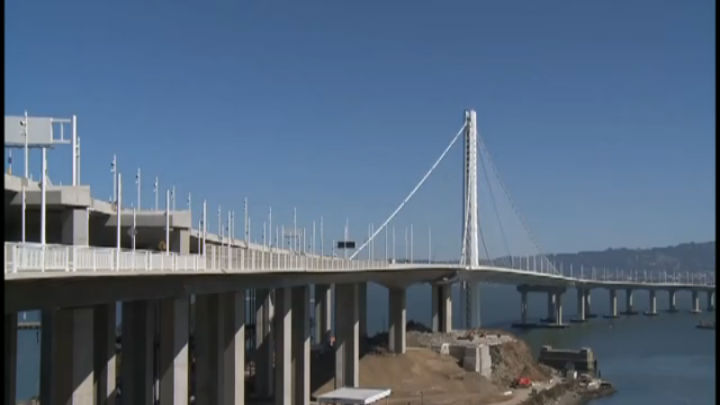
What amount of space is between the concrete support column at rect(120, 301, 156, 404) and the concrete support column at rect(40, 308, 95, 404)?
26.2ft

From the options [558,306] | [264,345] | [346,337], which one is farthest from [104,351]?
[558,306]

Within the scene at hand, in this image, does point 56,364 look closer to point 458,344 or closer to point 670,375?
point 458,344

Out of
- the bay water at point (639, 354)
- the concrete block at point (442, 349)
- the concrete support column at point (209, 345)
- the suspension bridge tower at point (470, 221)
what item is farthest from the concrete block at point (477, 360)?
the concrete support column at point (209, 345)

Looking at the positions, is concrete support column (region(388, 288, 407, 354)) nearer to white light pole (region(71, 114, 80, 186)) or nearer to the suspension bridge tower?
the suspension bridge tower

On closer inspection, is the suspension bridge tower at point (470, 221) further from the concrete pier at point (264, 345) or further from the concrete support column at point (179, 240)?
the concrete support column at point (179, 240)

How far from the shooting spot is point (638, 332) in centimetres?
13112

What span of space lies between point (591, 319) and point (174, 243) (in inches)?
5222

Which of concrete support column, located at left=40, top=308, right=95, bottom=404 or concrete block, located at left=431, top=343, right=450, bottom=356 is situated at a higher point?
concrete support column, located at left=40, top=308, right=95, bottom=404

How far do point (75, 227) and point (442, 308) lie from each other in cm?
6736

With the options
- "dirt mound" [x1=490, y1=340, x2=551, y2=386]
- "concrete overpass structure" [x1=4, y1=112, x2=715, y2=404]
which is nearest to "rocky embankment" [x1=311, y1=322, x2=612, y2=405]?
"dirt mound" [x1=490, y1=340, x2=551, y2=386]

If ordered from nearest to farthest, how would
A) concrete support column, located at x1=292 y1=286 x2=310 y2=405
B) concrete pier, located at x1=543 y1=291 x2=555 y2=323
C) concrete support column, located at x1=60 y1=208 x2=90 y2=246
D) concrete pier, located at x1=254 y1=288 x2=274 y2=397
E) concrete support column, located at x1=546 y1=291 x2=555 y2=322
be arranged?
concrete support column, located at x1=60 y1=208 x2=90 y2=246, concrete support column, located at x1=292 y1=286 x2=310 y2=405, concrete pier, located at x1=254 y1=288 x2=274 y2=397, concrete pier, located at x1=543 y1=291 x2=555 y2=323, concrete support column, located at x1=546 y1=291 x2=555 y2=322

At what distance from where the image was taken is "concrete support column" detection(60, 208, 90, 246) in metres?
23.8

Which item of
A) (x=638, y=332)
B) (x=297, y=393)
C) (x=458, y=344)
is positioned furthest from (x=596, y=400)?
(x=638, y=332)

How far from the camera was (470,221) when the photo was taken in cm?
9812
